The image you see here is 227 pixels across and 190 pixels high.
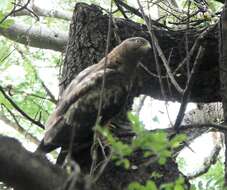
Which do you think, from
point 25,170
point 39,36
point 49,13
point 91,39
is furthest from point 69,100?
point 49,13

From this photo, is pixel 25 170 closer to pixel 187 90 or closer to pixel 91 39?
pixel 187 90

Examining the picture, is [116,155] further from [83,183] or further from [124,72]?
[124,72]

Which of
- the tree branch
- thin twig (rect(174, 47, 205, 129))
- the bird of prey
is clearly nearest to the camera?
the tree branch

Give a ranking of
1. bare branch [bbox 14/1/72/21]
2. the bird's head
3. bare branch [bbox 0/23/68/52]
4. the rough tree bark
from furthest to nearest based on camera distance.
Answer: bare branch [bbox 14/1/72/21] < bare branch [bbox 0/23/68/52] < the rough tree bark < the bird's head

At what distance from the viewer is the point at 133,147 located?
169 centimetres

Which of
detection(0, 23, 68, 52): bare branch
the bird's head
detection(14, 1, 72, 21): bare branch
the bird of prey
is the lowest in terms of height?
the bird of prey

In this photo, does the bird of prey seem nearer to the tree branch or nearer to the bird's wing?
the bird's wing

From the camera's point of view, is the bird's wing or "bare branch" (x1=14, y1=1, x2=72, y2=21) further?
"bare branch" (x1=14, y1=1, x2=72, y2=21)

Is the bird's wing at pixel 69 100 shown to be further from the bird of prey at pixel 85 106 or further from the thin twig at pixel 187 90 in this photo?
the thin twig at pixel 187 90

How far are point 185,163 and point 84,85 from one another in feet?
15.7

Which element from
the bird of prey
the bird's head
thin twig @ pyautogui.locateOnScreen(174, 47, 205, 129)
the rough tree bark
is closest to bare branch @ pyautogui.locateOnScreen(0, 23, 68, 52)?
the rough tree bark

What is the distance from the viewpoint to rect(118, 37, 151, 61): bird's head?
3.74m

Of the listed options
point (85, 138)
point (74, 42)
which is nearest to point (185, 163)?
point (74, 42)

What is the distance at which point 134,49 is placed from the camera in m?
3.75
